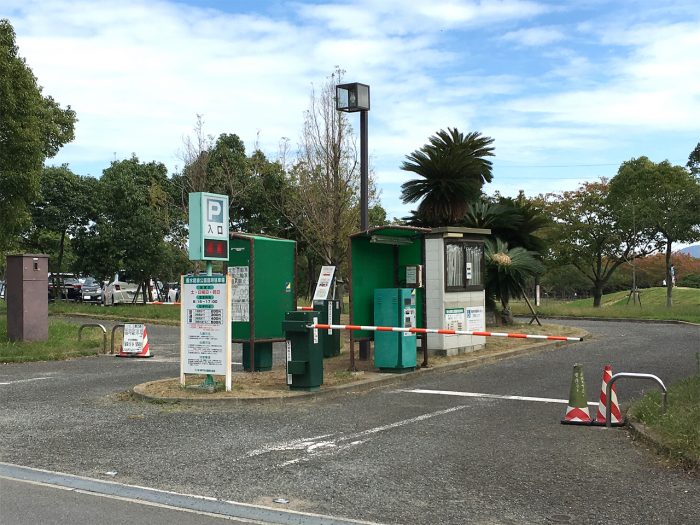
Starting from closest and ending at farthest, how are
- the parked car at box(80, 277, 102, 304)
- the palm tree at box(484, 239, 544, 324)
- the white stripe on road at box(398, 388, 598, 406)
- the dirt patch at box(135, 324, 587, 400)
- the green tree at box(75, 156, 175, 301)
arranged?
the white stripe on road at box(398, 388, 598, 406)
the dirt patch at box(135, 324, 587, 400)
the palm tree at box(484, 239, 544, 324)
the green tree at box(75, 156, 175, 301)
the parked car at box(80, 277, 102, 304)

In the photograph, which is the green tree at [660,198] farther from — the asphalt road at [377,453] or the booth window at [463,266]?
the asphalt road at [377,453]

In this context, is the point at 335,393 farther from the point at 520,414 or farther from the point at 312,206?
the point at 312,206

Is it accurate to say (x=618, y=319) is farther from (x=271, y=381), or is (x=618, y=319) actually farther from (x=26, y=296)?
(x=26, y=296)

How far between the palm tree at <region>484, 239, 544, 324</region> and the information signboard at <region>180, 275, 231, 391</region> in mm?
11056

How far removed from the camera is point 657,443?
22.9 ft

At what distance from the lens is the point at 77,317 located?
2978 cm

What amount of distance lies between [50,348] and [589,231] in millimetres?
35750

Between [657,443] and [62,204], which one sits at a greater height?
[62,204]

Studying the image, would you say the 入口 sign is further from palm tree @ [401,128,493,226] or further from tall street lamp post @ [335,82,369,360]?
palm tree @ [401,128,493,226]

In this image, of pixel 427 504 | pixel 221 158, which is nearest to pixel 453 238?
pixel 427 504

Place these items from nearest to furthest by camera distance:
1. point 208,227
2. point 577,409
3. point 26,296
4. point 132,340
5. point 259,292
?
point 577,409 < point 208,227 < point 259,292 < point 132,340 < point 26,296

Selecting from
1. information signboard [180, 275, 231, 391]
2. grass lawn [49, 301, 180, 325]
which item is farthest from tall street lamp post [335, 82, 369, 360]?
grass lawn [49, 301, 180, 325]

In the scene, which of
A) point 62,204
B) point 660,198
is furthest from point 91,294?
point 660,198

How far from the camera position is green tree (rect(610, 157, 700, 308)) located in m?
37.8
